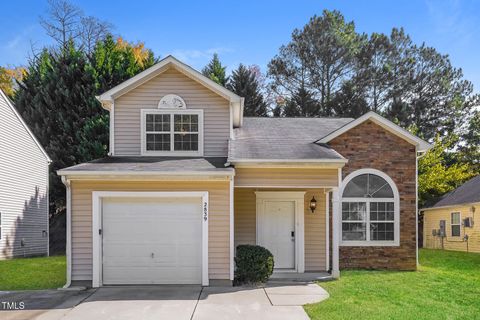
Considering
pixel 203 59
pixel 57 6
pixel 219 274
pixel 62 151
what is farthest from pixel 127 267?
pixel 57 6

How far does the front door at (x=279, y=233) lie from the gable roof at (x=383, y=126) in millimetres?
2375

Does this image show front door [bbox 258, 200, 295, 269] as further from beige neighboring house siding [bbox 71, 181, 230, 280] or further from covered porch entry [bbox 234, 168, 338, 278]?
beige neighboring house siding [bbox 71, 181, 230, 280]

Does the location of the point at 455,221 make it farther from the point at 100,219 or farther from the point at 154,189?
the point at 100,219

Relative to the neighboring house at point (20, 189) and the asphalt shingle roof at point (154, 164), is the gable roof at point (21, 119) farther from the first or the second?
the asphalt shingle roof at point (154, 164)

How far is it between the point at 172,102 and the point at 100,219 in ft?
12.9

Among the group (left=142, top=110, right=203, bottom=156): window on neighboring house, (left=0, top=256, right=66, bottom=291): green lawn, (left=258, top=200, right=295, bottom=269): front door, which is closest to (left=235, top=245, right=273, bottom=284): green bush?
(left=258, top=200, right=295, bottom=269): front door

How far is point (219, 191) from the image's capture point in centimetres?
1153

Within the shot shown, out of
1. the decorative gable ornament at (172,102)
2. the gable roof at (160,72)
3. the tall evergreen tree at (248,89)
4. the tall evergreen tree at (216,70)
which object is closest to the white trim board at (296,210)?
the gable roof at (160,72)

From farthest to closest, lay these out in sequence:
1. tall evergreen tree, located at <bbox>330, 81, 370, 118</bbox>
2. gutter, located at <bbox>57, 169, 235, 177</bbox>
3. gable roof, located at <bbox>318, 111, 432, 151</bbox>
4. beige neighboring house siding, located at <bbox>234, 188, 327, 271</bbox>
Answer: tall evergreen tree, located at <bbox>330, 81, 370, 118</bbox> < gable roof, located at <bbox>318, 111, 432, 151</bbox> < beige neighboring house siding, located at <bbox>234, 188, 327, 271</bbox> < gutter, located at <bbox>57, 169, 235, 177</bbox>

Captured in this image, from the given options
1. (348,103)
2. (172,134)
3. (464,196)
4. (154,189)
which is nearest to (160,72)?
(172,134)

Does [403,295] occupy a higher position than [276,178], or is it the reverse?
[276,178]

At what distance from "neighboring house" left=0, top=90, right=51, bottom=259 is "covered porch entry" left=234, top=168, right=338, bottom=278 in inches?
425

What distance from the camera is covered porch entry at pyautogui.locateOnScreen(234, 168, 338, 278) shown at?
13992 mm

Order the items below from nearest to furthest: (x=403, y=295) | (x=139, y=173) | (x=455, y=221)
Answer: (x=403, y=295) < (x=139, y=173) < (x=455, y=221)
